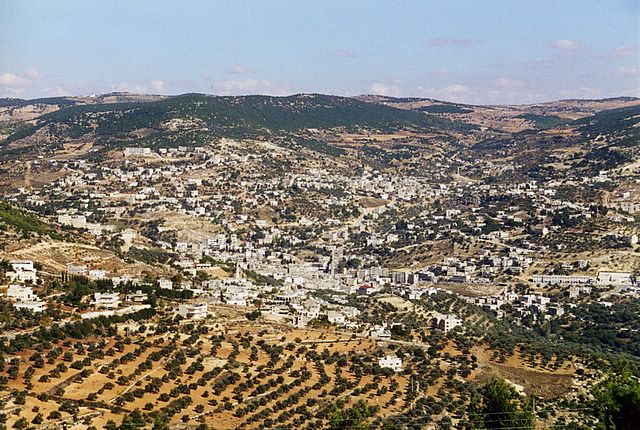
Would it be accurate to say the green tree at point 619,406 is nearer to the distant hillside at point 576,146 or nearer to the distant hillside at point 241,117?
the distant hillside at point 576,146

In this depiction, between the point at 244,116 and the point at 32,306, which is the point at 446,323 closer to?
the point at 32,306

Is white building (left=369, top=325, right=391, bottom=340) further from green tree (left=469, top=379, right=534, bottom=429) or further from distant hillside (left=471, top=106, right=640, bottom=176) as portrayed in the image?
distant hillside (left=471, top=106, right=640, bottom=176)

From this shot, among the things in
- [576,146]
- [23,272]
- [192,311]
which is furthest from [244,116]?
[192,311]

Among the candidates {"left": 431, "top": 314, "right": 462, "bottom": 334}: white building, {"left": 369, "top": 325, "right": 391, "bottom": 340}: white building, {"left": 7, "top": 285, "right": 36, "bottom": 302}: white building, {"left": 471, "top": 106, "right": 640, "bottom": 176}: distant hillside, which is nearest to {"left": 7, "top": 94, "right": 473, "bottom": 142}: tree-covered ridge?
{"left": 471, "top": 106, "right": 640, "bottom": 176}: distant hillside

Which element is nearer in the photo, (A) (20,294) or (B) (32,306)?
(B) (32,306)

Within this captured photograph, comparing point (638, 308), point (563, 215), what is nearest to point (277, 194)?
point (563, 215)

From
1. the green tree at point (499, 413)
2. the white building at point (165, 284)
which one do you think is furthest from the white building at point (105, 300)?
the green tree at point (499, 413)

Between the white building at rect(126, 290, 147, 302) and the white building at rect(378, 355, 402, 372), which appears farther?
the white building at rect(126, 290, 147, 302)

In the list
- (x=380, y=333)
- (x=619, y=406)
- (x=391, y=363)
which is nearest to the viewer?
(x=619, y=406)

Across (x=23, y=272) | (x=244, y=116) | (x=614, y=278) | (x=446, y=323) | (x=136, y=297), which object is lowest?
(x=614, y=278)

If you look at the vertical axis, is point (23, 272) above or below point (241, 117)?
below
